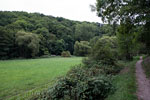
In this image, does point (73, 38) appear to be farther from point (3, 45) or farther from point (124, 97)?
point (124, 97)

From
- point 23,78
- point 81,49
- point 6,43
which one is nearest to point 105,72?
point 23,78

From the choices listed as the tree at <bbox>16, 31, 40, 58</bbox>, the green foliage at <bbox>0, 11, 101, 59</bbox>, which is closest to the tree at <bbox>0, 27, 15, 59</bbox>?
the green foliage at <bbox>0, 11, 101, 59</bbox>

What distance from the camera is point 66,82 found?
16.5ft

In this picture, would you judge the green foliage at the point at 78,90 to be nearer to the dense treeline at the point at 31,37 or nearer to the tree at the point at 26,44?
the dense treeline at the point at 31,37

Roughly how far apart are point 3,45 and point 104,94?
41.8 m

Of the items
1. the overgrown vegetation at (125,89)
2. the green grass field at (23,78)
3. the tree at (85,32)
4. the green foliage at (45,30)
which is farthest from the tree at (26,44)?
the tree at (85,32)

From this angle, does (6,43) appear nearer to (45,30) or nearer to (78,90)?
(45,30)

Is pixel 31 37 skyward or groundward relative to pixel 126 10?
skyward

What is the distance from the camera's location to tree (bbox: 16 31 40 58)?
3784 centimetres

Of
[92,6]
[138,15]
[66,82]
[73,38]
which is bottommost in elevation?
[66,82]

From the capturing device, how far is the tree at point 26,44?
37.8 m

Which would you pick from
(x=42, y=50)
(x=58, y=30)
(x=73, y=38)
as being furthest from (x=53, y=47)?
(x=73, y=38)

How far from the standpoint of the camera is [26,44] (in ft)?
126

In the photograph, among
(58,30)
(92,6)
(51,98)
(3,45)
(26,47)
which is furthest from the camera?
(58,30)
